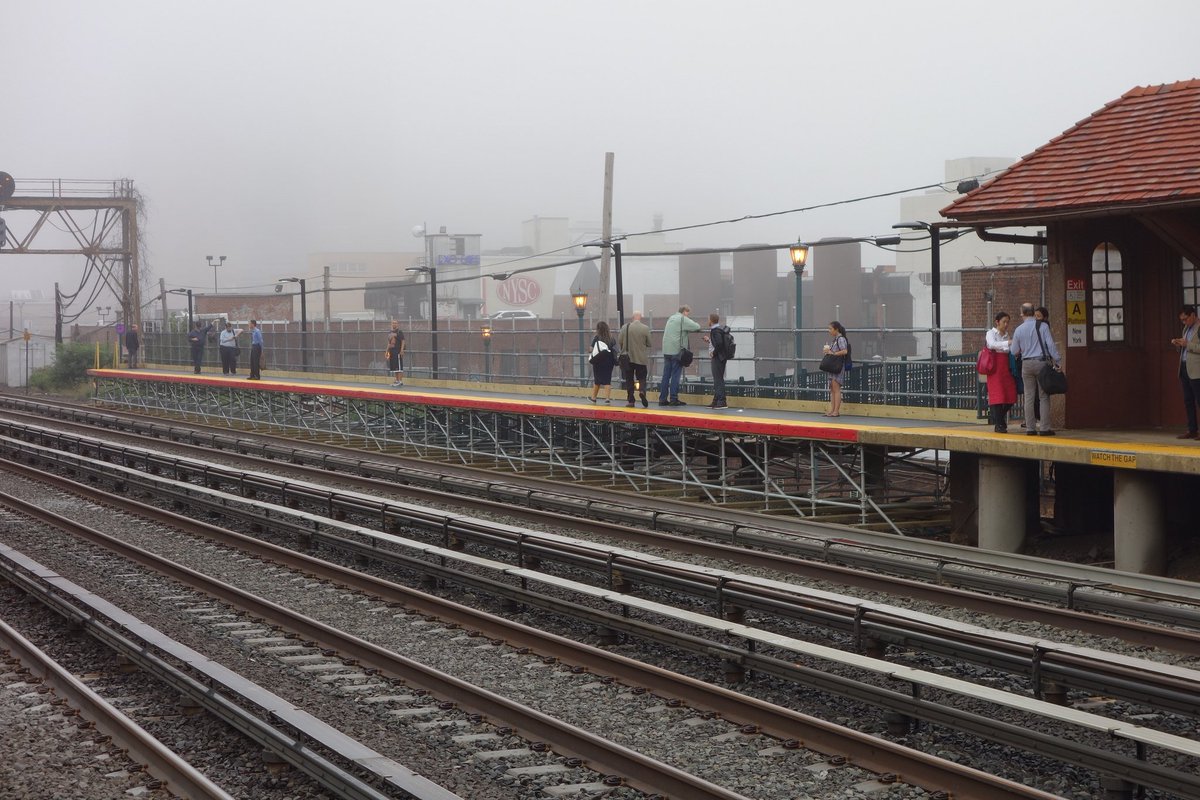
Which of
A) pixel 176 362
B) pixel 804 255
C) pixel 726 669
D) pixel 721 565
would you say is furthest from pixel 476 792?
pixel 176 362

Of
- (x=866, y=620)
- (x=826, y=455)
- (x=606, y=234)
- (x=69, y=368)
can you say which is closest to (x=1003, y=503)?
(x=826, y=455)

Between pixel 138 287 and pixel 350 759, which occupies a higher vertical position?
pixel 138 287

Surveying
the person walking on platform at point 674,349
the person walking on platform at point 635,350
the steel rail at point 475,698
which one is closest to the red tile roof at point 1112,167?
the person walking on platform at point 674,349

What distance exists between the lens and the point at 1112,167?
46.0 feet

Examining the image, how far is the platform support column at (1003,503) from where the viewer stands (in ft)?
45.0

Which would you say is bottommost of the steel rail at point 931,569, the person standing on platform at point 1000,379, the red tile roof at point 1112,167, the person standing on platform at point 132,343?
the steel rail at point 931,569

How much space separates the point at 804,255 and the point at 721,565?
10.0 m

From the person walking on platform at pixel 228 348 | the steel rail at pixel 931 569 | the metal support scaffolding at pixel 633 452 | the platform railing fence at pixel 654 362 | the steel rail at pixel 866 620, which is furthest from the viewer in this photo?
the person walking on platform at pixel 228 348

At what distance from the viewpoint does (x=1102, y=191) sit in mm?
13539

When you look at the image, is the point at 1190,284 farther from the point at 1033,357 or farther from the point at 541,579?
the point at 541,579

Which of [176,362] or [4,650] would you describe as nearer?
[4,650]

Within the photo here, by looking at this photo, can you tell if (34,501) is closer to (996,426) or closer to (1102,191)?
(996,426)

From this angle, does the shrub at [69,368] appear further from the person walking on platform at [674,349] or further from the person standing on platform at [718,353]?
the person standing on platform at [718,353]

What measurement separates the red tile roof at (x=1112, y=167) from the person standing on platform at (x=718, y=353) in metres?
5.25
